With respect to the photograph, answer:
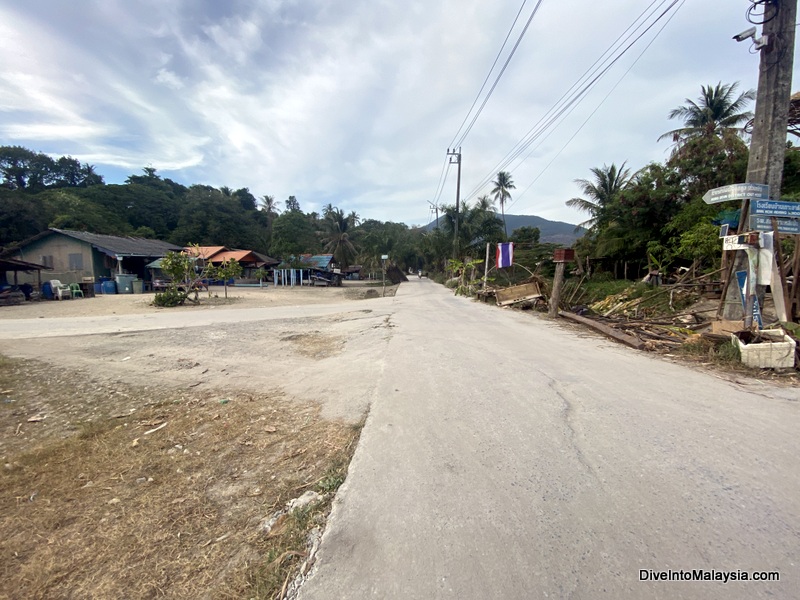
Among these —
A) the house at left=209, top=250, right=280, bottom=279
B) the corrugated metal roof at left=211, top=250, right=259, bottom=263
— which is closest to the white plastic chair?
the house at left=209, top=250, right=280, bottom=279

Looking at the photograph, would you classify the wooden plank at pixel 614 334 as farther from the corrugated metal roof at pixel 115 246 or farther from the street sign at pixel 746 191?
the corrugated metal roof at pixel 115 246

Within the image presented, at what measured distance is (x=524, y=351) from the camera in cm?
639

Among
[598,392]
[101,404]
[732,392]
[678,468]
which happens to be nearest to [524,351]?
[598,392]

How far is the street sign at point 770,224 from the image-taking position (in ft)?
17.8

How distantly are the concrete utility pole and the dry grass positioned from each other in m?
7.08

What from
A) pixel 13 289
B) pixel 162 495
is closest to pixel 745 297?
pixel 162 495

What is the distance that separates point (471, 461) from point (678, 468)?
4.83 feet

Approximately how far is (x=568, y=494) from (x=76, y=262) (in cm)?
3662

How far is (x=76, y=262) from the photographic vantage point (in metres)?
27.4

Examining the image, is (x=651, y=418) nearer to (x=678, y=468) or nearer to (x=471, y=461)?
(x=678, y=468)

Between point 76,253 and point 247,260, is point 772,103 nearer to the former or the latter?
point 76,253

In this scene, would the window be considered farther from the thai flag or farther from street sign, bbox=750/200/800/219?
street sign, bbox=750/200/800/219

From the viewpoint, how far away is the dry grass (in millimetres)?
1823

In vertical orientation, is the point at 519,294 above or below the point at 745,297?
below
